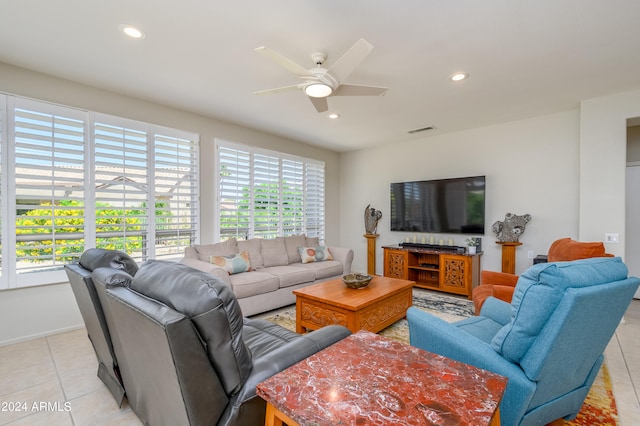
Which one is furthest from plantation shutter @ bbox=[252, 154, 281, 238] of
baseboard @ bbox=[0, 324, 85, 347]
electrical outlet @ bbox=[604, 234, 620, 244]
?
electrical outlet @ bbox=[604, 234, 620, 244]

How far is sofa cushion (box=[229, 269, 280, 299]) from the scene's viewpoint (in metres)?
3.33

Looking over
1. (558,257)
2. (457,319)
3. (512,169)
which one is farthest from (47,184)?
(512,169)

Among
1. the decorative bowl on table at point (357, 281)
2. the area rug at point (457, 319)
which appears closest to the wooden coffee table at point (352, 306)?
the decorative bowl on table at point (357, 281)

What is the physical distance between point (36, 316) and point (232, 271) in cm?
194

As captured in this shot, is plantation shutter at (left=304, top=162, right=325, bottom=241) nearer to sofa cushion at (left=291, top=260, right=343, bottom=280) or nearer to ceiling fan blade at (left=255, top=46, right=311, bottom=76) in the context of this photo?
sofa cushion at (left=291, top=260, right=343, bottom=280)

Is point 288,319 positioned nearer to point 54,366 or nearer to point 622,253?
point 54,366

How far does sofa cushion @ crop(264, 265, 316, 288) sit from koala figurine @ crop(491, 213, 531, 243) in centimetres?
289

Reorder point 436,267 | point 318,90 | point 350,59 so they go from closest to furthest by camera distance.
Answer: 1. point 350,59
2. point 318,90
3. point 436,267

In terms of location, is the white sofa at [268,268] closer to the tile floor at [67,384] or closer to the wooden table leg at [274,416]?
the tile floor at [67,384]

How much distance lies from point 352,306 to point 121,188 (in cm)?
297

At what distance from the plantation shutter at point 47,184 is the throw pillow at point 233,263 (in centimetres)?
142

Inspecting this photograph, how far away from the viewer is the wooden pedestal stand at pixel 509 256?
13.9 ft

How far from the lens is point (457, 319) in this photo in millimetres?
3391

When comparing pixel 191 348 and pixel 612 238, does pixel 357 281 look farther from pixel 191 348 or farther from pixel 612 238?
pixel 612 238
